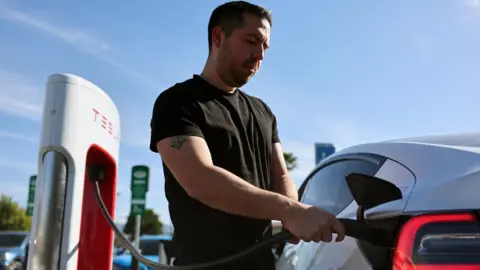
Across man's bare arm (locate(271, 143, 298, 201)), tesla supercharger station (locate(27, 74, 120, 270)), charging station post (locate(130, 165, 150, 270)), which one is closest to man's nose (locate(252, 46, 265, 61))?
man's bare arm (locate(271, 143, 298, 201))

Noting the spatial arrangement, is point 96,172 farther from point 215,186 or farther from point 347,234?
point 347,234

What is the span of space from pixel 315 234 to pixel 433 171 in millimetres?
477

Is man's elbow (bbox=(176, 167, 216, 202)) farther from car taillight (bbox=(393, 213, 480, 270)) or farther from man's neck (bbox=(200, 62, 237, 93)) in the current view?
car taillight (bbox=(393, 213, 480, 270))

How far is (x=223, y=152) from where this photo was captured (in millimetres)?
2020

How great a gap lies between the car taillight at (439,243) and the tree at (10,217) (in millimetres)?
59799

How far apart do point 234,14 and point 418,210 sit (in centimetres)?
98

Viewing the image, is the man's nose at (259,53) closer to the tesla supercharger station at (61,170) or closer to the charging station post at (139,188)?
the tesla supercharger station at (61,170)

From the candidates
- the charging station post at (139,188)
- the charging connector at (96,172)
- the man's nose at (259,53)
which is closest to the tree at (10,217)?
the charging station post at (139,188)

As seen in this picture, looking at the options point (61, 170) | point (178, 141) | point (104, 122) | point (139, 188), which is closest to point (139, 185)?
point (139, 188)

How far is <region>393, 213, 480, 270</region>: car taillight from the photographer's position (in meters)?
1.52

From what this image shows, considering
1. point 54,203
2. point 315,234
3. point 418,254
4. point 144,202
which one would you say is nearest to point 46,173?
point 54,203

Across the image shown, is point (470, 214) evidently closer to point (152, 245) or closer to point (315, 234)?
point (315, 234)

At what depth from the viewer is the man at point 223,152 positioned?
1.78 m

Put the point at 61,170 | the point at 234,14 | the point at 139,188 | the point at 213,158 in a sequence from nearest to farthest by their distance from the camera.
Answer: the point at 213,158, the point at 234,14, the point at 61,170, the point at 139,188
